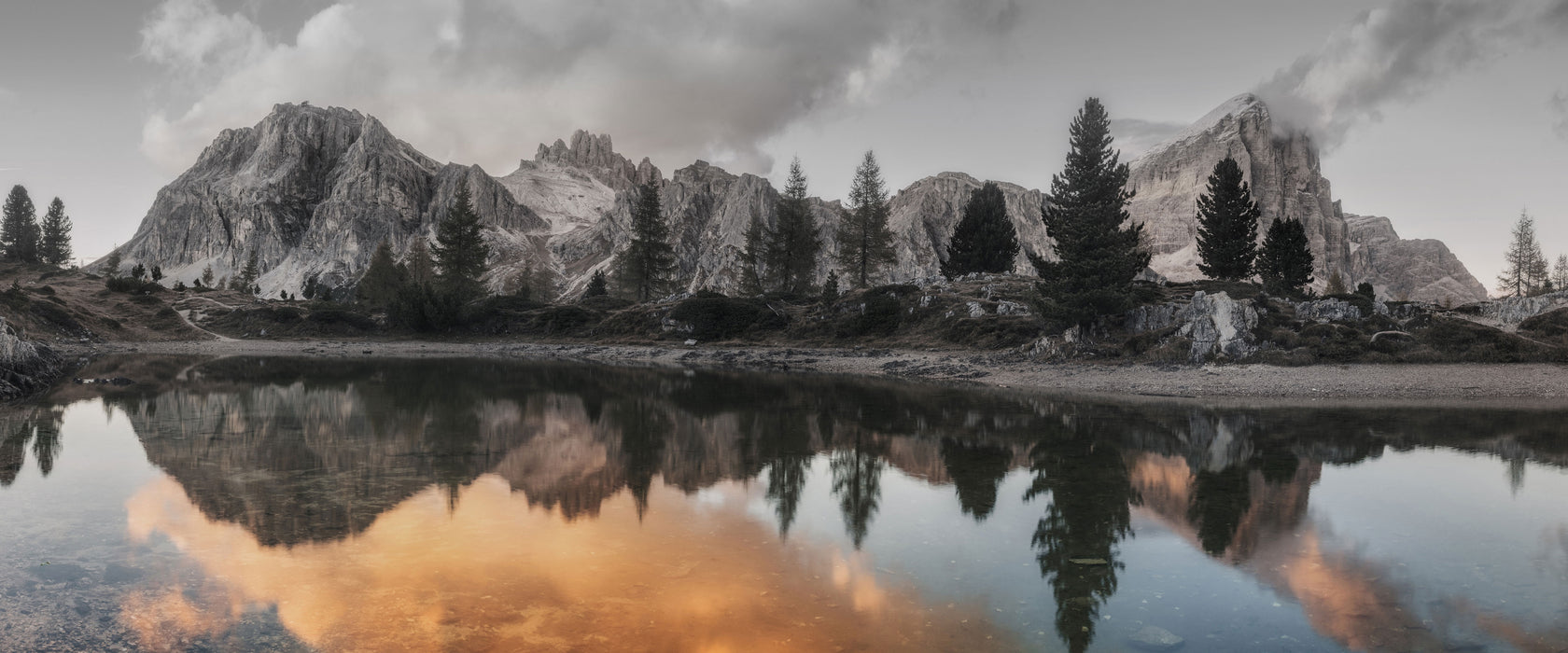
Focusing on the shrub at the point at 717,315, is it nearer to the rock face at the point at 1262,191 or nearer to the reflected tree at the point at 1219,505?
the reflected tree at the point at 1219,505

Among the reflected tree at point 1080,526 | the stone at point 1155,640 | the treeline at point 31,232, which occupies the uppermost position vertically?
the treeline at point 31,232

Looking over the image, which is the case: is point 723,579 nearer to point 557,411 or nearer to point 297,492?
point 297,492

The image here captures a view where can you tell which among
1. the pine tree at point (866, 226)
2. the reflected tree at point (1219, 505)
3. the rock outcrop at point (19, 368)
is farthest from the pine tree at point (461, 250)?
the reflected tree at point (1219, 505)

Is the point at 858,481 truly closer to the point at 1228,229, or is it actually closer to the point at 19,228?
the point at 1228,229

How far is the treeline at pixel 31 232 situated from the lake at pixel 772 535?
422 feet

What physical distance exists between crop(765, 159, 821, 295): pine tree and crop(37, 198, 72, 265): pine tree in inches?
4758

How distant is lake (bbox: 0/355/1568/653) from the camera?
7.43 m

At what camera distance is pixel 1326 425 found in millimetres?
22562

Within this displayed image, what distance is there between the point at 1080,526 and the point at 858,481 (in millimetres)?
4736

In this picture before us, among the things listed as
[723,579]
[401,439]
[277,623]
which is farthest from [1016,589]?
[401,439]

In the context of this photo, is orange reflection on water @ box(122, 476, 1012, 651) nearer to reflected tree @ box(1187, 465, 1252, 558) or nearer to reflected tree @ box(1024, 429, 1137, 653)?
reflected tree @ box(1024, 429, 1137, 653)

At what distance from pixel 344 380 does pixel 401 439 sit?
2030 centimetres

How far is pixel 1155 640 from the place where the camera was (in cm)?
740

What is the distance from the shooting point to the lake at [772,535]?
7.43 metres
